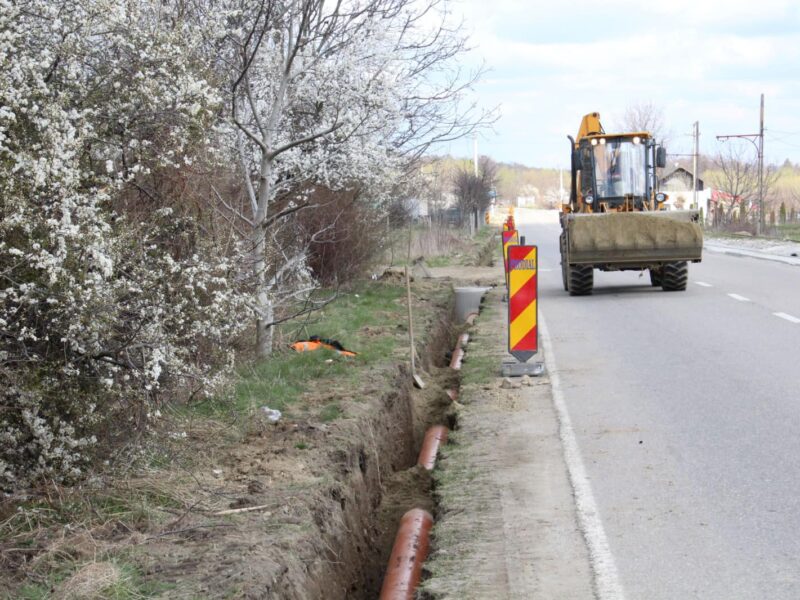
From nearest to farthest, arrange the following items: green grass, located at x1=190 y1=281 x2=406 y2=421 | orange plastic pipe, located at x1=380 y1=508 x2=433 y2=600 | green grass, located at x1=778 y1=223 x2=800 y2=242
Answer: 1. orange plastic pipe, located at x1=380 y1=508 x2=433 y2=600
2. green grass, located at x1=190 y1=281 x2=406 y2=421
3. green grass, located at x1=778 y1=223 x2=800 y2=242

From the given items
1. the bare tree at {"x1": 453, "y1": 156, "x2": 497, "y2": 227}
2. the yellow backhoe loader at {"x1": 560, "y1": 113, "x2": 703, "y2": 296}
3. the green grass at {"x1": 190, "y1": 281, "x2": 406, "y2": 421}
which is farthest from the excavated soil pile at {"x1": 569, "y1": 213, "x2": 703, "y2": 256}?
the bare tree at {"x1": 453, "y1": 156, "x2": 497, "y2": 227}

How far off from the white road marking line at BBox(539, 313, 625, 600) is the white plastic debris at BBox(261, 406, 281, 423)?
7.41 ft

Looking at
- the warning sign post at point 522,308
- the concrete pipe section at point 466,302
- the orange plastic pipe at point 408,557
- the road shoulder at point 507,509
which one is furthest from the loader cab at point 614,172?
the orange plastic pipe at point 408,557

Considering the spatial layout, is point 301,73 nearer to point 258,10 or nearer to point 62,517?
point 258,10

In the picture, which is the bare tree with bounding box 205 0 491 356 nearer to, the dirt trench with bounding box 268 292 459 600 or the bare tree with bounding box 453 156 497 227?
the dirt trench with bounding box 268 292 459 600

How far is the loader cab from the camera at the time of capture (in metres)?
21.5

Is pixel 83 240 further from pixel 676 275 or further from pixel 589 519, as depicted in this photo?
pixel 676 275

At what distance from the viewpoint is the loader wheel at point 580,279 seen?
19.5m

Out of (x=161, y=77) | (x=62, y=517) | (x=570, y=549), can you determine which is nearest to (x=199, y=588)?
(x=62, y=517)

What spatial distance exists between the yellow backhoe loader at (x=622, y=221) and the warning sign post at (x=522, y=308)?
7.90 meters

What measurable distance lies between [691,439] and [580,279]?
1181 centimetres

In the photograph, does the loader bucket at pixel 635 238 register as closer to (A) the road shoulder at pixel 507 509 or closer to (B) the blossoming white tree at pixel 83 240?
(A) the road shoulder at pixel 507 509

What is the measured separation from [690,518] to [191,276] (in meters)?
3.19

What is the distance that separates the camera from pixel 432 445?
31.2 feet
